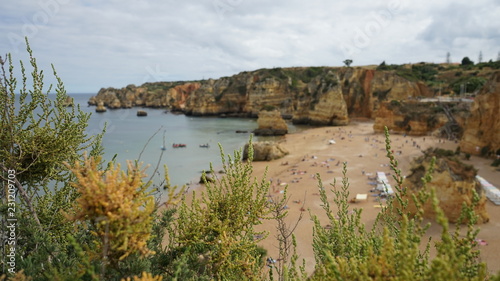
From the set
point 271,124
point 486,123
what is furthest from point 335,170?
point 271,124

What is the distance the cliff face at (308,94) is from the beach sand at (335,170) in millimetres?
8837

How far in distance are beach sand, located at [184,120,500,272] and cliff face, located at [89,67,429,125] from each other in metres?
8.84

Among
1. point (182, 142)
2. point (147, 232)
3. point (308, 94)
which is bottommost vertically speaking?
point (182, 142)

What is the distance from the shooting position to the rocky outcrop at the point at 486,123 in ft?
88.3

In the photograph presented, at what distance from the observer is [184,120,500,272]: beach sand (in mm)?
14266

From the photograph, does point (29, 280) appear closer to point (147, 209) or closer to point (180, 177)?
point (147, 209)

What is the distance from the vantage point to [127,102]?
449 ft

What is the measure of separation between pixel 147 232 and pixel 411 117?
50.1 meters

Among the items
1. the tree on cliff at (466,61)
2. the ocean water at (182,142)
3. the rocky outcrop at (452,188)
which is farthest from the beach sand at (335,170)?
the tree on cliff at (466,61)

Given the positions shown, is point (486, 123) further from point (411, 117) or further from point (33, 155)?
point (33, 155)

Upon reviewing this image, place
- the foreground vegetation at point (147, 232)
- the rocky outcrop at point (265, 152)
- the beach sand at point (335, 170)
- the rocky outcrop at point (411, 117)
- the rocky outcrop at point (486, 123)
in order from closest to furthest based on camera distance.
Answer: the foreground vegetation at point (147, 232) → the beach sand at point (335, 170) → the rocky outcrop at point (486, 123) → the rocky outcrop at point (265, 152) → the rocky outcrop at point (411, 117)

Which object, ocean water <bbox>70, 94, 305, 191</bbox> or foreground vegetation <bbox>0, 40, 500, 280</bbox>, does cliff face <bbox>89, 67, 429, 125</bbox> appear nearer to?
ocean water <bbox>70, 94, 305, 191</bbox>

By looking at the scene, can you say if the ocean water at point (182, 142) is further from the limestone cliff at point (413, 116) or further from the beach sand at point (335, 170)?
the limestone cliff at point (413, 116)

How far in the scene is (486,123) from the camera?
2766 cm
